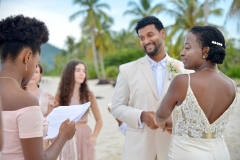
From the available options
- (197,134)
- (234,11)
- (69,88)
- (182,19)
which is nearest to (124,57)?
(182,19)

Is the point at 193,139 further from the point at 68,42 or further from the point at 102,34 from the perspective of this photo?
the point at 68,42

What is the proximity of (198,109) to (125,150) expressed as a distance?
1.36 m

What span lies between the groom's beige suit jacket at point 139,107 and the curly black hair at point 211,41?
95 centimetres

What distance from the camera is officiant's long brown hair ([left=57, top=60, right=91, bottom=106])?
481 centimetres

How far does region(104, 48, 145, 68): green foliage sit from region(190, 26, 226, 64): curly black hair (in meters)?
52.4

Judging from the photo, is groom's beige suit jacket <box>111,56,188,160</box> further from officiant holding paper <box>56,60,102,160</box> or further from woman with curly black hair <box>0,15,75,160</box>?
woman with curly black hair <box>0,15,75,160</box>

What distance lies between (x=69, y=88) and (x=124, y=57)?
170ft

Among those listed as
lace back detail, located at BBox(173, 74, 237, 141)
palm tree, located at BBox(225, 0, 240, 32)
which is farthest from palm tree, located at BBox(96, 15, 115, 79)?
lace back detail, located at BBox(173, 74, 237, 141)

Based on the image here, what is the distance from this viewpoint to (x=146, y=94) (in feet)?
11.2

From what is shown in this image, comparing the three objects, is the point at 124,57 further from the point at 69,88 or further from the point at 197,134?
the point at 197,134

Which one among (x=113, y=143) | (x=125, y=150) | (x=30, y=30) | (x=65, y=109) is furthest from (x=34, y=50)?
(x=113, y=143)

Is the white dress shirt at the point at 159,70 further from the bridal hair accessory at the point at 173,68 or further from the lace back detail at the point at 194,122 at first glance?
the lace back detail at the point at 194,122

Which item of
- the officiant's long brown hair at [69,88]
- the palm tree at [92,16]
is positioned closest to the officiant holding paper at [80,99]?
the officiant's long brown hair at [69,88]

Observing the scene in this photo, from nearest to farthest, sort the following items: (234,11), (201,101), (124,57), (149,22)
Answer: (201,101)
(149,22)
(234,11)
(124,57)
